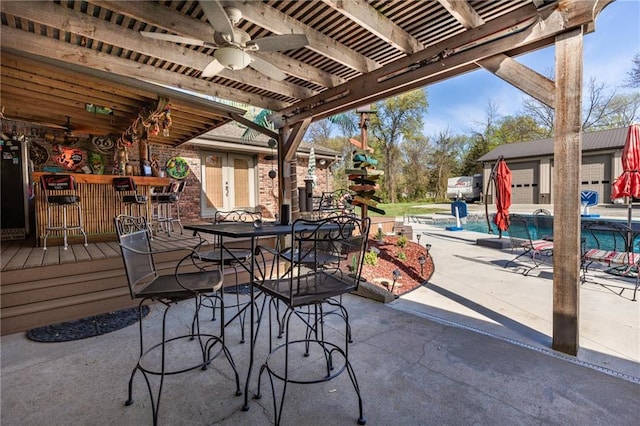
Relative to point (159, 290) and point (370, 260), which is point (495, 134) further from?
point (159, 290)

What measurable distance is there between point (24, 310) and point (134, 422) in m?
2.24

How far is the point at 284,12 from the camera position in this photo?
9.86 feet

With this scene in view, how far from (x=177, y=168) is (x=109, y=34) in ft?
18.9

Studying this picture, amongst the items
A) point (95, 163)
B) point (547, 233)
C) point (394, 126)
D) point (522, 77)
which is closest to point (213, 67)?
point (522, 77)

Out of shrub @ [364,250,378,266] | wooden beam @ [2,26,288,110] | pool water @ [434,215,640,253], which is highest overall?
wooden beam @ [2,26,288,110]

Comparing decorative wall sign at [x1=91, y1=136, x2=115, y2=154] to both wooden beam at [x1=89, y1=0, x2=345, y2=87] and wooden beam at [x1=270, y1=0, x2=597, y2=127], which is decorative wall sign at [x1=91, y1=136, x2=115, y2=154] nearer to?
wooden beam at [x1=270, y1=0, x2=597, y2=127]

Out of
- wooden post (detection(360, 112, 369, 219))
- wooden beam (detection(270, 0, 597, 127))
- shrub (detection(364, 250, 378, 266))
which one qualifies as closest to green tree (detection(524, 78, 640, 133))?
wooden post (detection(360, 112, 369, 219))

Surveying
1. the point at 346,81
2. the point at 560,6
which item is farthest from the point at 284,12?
the point at 560,6

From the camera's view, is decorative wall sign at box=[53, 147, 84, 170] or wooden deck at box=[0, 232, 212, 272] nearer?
wooden deck at box=[0, 232, 212, 272]

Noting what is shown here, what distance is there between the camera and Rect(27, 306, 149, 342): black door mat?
2741 mm

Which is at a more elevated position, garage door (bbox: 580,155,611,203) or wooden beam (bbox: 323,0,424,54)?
wooden beam (bbox: 323,0,424,54)

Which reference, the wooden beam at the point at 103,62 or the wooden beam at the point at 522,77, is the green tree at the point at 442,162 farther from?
the wooden beam at the point at 522,77

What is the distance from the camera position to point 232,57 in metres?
2.82

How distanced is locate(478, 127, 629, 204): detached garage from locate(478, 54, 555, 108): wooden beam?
16991 millimetres
